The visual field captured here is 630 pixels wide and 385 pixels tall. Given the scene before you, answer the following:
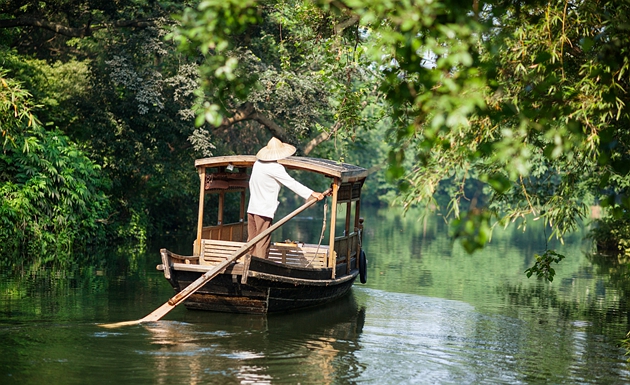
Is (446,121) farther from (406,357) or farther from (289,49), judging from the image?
(289,49)

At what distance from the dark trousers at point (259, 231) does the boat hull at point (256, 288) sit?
1.71 feet

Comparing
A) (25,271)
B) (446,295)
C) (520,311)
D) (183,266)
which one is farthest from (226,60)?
(25,271)

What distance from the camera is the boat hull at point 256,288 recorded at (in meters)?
11.2

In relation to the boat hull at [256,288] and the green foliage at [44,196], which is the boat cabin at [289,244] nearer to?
the boat hull at [256,288]

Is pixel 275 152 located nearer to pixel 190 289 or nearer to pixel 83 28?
pixel 190 289

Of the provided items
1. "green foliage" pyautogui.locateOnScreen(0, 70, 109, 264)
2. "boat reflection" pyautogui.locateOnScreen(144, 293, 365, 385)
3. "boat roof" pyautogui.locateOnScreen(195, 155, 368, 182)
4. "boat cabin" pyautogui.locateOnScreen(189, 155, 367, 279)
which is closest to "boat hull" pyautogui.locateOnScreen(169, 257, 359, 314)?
"boat reflection" pyautogui.locateOnScreen(144, 293, 365, 385)

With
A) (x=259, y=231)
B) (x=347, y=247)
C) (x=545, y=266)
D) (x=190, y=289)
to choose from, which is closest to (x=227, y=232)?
(x=347, y=247)

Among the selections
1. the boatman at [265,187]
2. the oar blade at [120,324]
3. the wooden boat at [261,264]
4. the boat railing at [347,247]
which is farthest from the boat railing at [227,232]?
the oar blade at [120,324]

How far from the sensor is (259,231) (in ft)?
39.6

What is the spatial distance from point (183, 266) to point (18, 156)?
9.45 m

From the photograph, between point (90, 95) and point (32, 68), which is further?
point (90, 95)

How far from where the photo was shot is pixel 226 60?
5.31m

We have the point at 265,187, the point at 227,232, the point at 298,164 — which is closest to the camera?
the point at 265,187

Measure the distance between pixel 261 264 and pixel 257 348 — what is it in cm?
182
